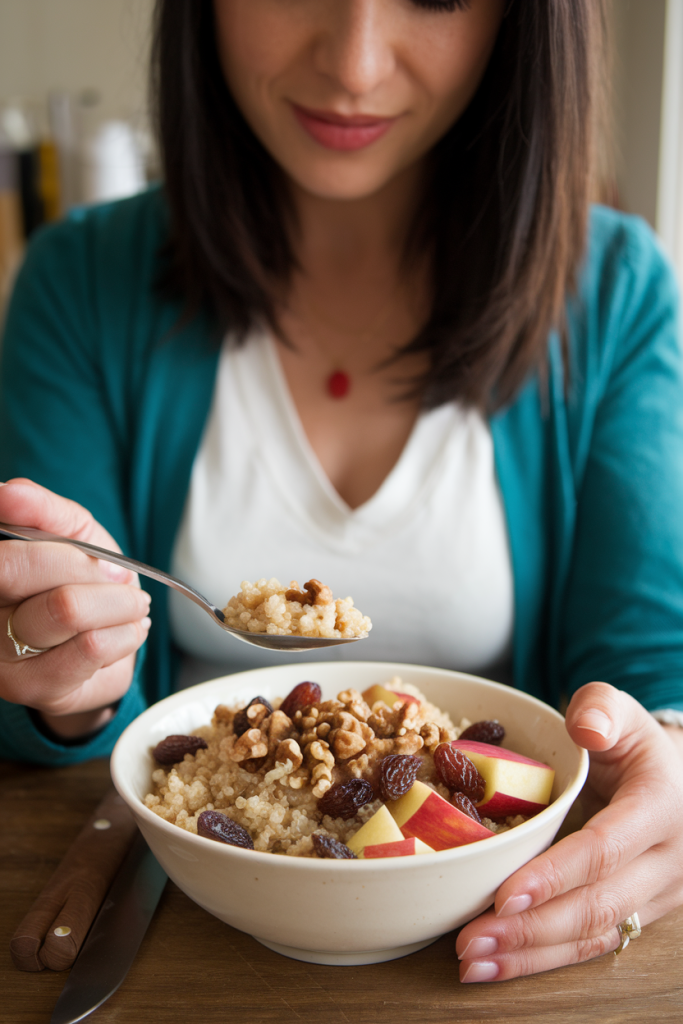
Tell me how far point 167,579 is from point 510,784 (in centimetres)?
32

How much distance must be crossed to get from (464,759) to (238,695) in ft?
0.84

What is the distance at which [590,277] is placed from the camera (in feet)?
4.27

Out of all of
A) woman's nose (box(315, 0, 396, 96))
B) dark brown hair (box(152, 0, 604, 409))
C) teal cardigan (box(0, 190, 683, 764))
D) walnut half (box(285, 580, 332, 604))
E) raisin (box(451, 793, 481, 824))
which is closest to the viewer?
raisin (box(451, 793, 481, 824))

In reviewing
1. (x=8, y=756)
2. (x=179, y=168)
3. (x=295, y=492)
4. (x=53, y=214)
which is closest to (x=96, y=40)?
(x=53, y=214)

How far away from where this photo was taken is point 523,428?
1221 millimetres

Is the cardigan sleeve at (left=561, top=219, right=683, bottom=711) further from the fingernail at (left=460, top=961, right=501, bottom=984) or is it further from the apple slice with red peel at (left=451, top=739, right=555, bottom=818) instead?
the fingernail at (left=460, top=961, right=501, bottom=984)

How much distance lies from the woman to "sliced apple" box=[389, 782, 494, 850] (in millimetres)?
369

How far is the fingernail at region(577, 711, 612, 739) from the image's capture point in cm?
64

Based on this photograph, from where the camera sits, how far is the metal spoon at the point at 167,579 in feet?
2.19

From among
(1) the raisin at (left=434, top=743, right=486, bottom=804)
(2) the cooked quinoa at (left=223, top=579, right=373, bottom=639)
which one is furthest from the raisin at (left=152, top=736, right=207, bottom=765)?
(1) the raisin at (left=434, top=743, right=486, bottom=804)

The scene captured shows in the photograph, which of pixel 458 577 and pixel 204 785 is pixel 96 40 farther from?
pixel 204 785

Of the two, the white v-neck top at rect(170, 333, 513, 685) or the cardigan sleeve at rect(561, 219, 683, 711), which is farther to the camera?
the white v-neck top at rect(170, 333, 513, 685)

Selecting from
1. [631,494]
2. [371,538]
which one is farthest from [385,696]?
[631,494]

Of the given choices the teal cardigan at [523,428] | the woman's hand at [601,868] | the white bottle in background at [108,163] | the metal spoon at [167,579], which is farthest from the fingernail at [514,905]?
the white bottle in background at [108,163]
